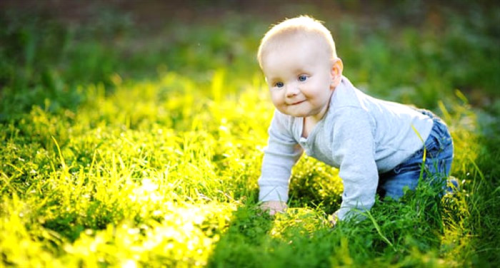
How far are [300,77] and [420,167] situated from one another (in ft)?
2.79

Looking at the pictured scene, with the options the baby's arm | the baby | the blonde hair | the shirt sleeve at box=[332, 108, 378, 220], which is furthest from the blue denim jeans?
the blonde hair

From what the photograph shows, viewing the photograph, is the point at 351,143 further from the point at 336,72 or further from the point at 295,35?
the point at 295,35

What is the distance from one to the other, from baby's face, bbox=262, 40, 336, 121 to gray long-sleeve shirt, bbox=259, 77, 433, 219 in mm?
118

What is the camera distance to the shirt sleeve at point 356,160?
2268 mm

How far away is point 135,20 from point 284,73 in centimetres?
505

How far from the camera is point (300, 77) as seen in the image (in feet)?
7.36

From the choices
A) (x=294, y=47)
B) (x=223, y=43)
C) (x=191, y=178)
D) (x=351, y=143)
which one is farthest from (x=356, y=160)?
(x=223, y=43)

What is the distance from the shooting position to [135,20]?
6.78 meters

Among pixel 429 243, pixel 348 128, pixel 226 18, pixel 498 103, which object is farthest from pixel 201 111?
pixel 226 18

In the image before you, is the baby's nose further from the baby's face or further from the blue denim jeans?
the blue denim jeans

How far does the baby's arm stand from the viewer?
2.55 meters

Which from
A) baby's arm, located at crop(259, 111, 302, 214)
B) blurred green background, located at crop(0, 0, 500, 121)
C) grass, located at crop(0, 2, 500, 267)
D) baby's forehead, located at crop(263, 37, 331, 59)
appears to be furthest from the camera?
blurred green background, located at crop(0, 0, 500, 121)

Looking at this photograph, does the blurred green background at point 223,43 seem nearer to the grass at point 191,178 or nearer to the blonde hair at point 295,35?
the grass at point 191,178

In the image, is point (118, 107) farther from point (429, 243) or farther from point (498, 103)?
point (498, 103)
